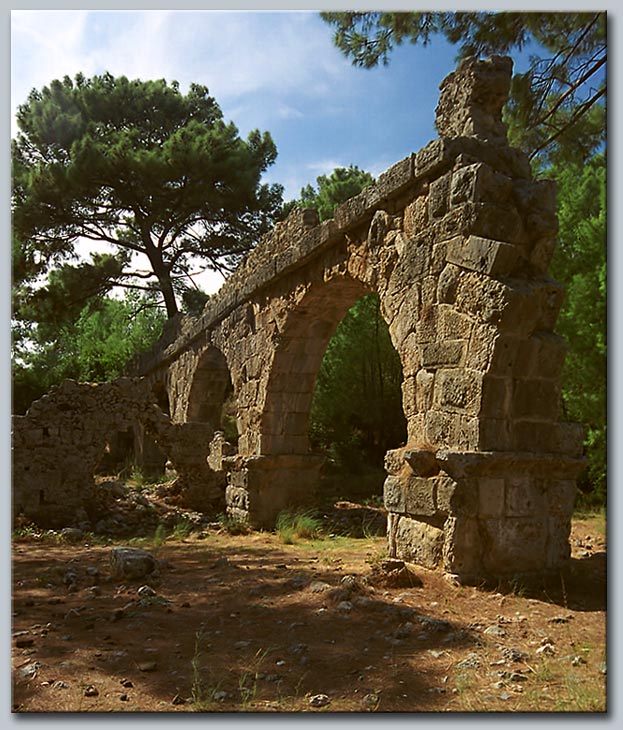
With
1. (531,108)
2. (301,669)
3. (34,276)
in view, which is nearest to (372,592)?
(301,669)

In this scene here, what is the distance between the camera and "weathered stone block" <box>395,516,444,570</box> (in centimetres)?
523

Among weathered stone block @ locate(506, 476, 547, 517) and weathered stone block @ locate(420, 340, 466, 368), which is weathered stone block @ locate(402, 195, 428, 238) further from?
weathered stone block @ locate(506, 476, 547, 517)

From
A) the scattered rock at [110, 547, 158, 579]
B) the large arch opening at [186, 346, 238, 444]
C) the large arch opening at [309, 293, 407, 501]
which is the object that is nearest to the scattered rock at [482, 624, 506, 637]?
the scattered rock at [110, 547, 158, 579]

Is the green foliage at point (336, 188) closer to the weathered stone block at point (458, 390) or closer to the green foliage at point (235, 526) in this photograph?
the green foliage at point (235, 526)

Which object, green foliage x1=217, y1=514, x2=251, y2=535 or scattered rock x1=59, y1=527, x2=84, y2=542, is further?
green foliage x1=217, y1=514, x2=251, y2=535

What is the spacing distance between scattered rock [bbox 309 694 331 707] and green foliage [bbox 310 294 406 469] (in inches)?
400

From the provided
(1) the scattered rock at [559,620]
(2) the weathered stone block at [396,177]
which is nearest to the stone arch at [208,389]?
(2) the weathered stone block at [396,177]

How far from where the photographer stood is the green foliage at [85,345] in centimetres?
1723

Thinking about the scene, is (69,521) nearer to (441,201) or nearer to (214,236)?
(441,201)

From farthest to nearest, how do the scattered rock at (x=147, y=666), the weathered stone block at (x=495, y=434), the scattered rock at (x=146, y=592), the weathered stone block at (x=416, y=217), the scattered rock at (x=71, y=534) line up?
1. the scattered rock at (x=71, y=534)
2. the weathered stone block at (x=416, y=217)
3. the scattered rock at (x=146, y=592)
4. the weathered stone block at (x=495, y=434)
5. the scattered rock at (x=147, y=666)

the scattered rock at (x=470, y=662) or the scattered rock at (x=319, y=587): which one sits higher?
the scattered rock at (x=470, y=662)

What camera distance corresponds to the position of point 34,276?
611 inches

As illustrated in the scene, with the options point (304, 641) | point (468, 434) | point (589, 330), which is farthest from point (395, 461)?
point (589, 330)

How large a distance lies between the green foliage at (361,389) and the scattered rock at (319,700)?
33.4ft
